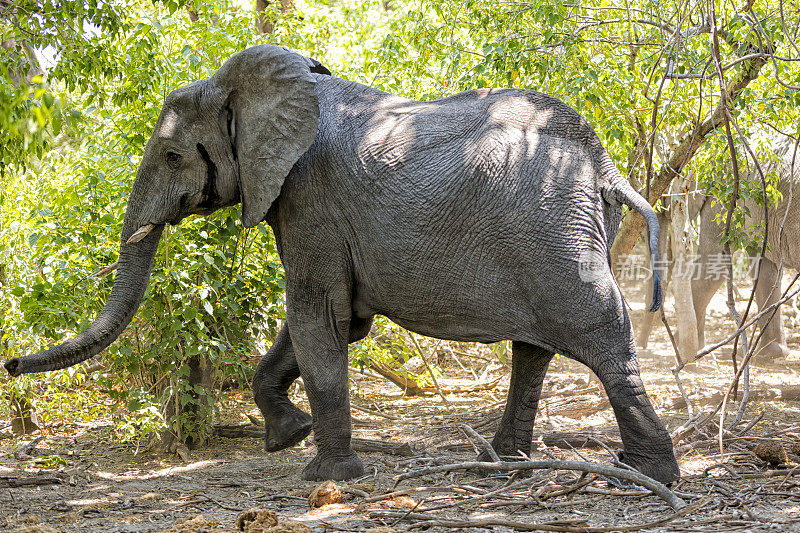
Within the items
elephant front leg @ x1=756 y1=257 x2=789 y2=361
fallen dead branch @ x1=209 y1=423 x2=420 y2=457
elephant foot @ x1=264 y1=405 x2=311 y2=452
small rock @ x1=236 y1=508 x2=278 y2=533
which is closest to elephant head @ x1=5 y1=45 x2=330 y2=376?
elephant foot @ x1=264 y1=405 x2=311 y2=452

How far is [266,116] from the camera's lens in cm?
538

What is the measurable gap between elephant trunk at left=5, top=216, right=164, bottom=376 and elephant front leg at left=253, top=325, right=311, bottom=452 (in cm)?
105

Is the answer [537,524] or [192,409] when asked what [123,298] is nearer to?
[192,409]

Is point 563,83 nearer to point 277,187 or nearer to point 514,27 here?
point 514,27

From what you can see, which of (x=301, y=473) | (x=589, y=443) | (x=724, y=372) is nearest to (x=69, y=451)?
(x=301, y=473)

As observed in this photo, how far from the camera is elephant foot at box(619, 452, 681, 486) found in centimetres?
487

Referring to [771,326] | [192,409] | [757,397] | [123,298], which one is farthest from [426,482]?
[771,326]

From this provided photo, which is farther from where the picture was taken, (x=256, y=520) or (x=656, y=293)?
(x=656, y=293)

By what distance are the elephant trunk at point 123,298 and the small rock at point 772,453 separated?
12.9 ft

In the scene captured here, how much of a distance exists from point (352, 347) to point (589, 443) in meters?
2.23

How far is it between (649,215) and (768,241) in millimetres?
5447

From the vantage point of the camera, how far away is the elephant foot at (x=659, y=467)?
4.87m

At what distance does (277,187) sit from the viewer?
208 inches

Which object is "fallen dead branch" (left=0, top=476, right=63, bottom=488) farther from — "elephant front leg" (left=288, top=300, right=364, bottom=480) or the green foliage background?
"elephant front leg" (left=288, top=300, right=364, bottom=480)
